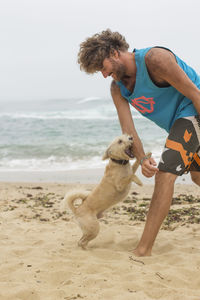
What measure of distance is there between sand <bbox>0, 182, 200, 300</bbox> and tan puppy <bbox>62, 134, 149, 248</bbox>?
11.0 inches

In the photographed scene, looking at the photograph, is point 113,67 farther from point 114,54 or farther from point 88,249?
point 88,249

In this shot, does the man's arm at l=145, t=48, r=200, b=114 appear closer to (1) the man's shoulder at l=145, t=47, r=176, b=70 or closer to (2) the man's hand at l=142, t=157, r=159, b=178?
(1) the man's shoulder at l=145, t=47, r=176, b=70

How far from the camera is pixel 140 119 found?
23.7 meters

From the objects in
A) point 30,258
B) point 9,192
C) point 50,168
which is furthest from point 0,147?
point 30,258

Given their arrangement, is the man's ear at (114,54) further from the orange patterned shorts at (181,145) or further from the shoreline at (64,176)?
the shoreline at (64,176)

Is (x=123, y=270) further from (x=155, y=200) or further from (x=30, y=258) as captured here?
(x=30, y=258)

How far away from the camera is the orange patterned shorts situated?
3541 mm

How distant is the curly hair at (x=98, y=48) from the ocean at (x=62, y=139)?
7529mm

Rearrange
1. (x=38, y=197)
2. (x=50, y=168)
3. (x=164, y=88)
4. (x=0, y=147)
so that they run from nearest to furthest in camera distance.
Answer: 1. (x=164, y=88)
2. (x=38, y=197)
3. (x=50, y=168)
4. (x=0, y=147)

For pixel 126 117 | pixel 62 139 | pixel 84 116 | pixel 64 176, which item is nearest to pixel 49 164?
pixel 64 176

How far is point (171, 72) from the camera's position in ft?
11.1

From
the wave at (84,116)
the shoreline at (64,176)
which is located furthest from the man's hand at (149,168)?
the wave at (84,116)

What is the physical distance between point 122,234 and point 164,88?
1.98 m

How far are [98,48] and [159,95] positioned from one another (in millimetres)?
749
